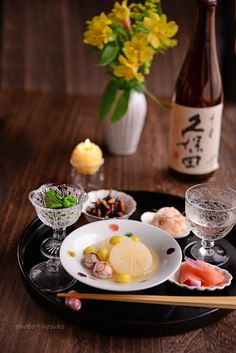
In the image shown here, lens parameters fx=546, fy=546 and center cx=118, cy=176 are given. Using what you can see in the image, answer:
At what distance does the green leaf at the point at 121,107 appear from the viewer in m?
1.51

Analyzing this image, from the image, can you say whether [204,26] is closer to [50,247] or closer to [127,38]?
[127,38]

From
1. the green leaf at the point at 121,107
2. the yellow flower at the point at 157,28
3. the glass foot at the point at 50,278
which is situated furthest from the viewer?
the green leaf at the point at 121,107

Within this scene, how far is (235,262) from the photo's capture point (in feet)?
3.63

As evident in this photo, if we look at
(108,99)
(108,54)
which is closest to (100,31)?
(108,54)

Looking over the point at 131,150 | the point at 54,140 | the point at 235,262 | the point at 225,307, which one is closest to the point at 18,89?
the point at 54,140

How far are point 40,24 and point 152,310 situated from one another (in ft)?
4.88

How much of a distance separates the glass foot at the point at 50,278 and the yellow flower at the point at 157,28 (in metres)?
0.65

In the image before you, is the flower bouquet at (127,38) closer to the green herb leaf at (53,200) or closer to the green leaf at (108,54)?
the green leaf at (108,54)

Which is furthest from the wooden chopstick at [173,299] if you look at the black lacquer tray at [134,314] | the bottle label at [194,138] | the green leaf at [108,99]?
the green leaf at [108,99]

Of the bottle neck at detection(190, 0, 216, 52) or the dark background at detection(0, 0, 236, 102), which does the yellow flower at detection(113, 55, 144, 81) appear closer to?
the bottle neck at detection(190, 0, 216, 52)

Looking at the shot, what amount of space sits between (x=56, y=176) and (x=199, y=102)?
0.44 meters

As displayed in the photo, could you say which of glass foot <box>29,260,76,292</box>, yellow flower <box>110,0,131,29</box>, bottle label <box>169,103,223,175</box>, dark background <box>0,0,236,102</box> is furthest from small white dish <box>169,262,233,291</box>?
dark background <box>0,0,236,102</box>

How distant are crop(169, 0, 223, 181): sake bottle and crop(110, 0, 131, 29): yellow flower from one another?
180 millimetres

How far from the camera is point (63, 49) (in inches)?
83.3
